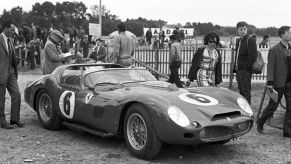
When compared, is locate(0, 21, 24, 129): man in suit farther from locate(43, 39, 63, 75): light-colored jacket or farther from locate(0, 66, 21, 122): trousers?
locate(43, 39, 63, 75): light-colored jacket

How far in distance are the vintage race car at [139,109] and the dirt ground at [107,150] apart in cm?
24

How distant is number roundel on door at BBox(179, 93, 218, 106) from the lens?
16.8 feet

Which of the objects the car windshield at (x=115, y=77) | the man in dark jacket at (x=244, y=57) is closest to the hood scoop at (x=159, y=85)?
the car windshield at (x=115, y=77)

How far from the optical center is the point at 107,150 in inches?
219

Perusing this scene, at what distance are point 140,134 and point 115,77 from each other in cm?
146

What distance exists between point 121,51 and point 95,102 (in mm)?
3811

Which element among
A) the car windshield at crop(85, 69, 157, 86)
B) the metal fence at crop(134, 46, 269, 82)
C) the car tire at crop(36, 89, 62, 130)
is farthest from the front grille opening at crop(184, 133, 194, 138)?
the metal fence at crop(134, 46, 269, 82)

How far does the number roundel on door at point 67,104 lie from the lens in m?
6.19

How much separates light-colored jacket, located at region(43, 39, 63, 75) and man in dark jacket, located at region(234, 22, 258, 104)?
3607mm

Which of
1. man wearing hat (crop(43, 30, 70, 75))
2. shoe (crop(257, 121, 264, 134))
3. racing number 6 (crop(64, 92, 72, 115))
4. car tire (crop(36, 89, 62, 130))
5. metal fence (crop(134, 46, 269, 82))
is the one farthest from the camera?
metal fence (crop(134, 46, 269, 82))

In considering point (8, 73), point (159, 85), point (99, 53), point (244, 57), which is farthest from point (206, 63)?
point (99, 53)

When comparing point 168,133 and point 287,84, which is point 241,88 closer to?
point 287,84

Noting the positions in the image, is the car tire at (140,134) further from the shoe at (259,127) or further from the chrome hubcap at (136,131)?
the shoe at (259,127)

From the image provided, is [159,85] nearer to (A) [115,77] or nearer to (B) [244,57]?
(A) [115,77]
